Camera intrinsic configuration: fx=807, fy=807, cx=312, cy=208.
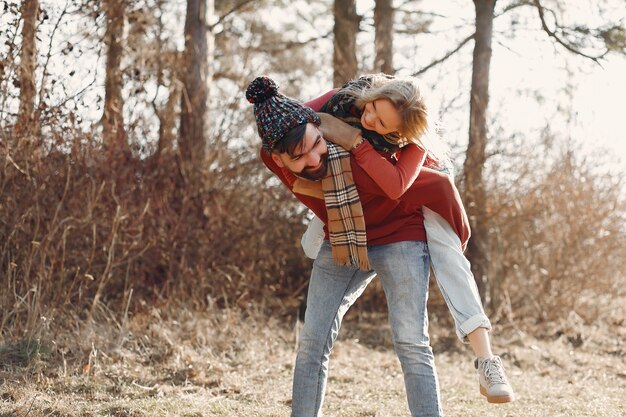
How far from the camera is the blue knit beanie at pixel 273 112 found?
3.26m

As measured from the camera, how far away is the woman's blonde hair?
3.26m

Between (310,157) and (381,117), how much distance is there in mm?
334

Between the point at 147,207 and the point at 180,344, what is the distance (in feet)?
3.77

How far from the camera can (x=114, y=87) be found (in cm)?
670

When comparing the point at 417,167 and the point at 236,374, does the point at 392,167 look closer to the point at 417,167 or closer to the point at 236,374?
the point at 417,167

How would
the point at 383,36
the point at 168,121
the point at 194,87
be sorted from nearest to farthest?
the point at 168,121
the point at 194,87
the point at 383,36

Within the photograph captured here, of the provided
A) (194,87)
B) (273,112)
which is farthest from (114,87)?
(273,112)

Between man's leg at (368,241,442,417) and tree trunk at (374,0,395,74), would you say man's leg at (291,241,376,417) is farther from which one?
tree trunk at (374,0,395,74)

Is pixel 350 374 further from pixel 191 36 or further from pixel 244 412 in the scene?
pixel 191 36

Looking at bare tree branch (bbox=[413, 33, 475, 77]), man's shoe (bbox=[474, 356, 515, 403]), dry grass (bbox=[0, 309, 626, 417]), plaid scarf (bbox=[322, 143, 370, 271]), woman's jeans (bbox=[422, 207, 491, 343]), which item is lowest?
dry grass (bbox=[0, 309, 626, 417])

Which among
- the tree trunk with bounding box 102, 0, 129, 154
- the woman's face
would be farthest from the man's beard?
the tree trunk with bounding box 102, 0, 129, 154

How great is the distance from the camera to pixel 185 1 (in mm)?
8867

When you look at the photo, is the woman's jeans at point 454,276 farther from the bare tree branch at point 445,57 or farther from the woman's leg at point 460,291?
the bare tree branch at point 445,57

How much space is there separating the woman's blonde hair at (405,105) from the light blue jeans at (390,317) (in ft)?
1.45
